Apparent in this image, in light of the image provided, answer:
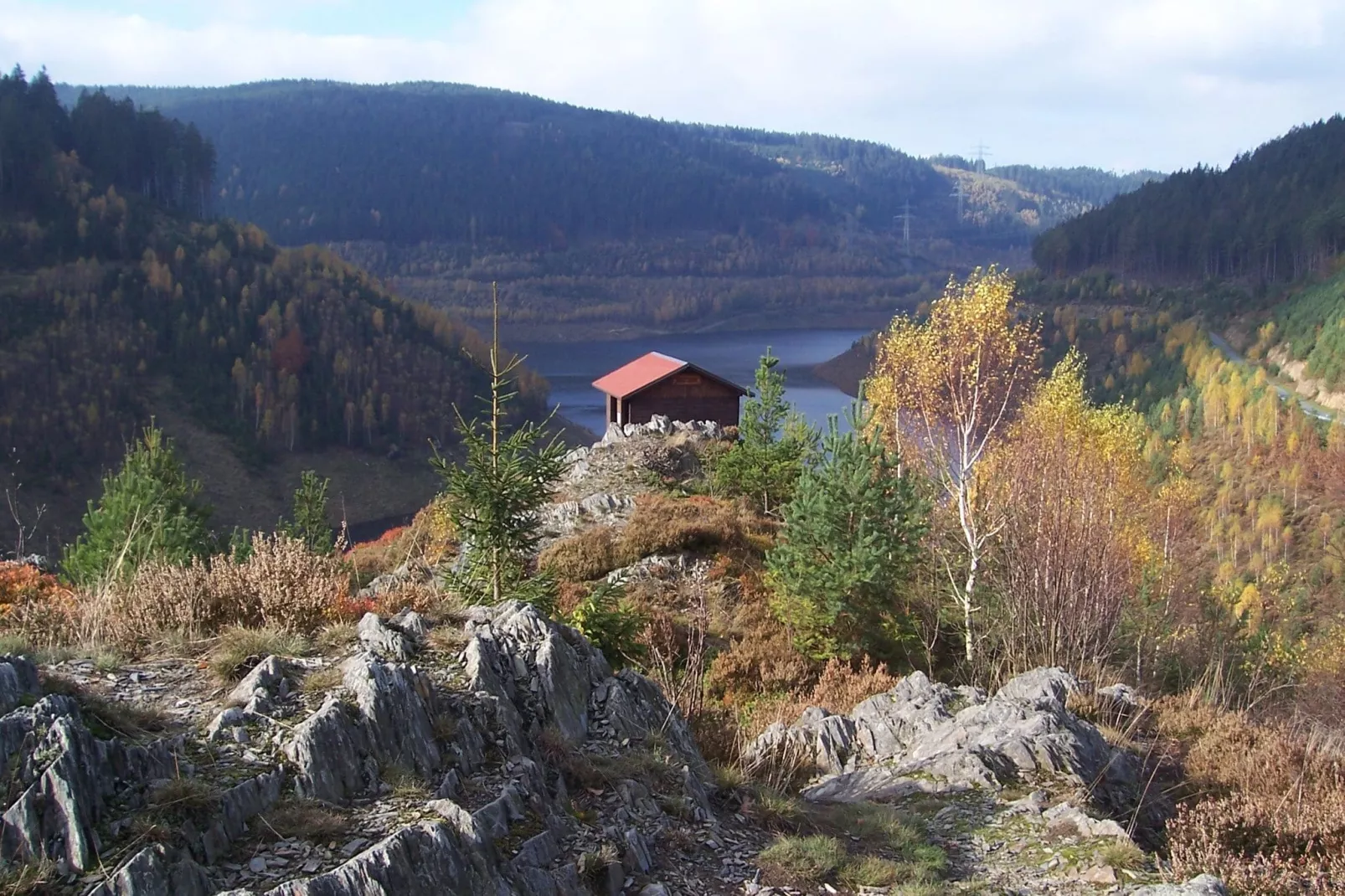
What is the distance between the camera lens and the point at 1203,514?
46469 millimetres

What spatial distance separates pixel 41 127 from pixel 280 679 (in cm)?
9083

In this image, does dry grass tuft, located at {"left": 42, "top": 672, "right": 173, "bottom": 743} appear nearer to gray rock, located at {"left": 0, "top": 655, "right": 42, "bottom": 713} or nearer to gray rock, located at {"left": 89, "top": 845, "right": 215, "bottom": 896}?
gray rock, located at {"left": 0, "top": 655, "right": 42, "bottom": 713}

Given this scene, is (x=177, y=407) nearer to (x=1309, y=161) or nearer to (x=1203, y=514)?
(x=1203, y=514)

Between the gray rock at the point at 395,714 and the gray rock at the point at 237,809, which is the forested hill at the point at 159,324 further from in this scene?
the gray rock at the point at 237,809

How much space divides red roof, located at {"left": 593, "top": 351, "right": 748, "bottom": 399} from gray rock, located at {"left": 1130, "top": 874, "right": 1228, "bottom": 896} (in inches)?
945

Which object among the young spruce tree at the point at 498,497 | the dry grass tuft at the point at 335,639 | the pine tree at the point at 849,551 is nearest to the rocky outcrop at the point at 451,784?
the dry grass tuft at the point at 335,639

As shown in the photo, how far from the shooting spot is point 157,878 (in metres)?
4.72

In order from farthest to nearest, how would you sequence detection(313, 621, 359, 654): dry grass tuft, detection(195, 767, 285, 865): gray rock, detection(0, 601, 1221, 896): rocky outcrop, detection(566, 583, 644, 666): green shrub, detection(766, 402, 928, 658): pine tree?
detection(766, 402, 928, 658): pine tree
detection(566, 583, 644, 666): green shrub
detection(313, 621, 359, 654): dry grass tuft
detection(195, 767, 285, 865): gray rock
detection(0, 601, 1221, 896): rocky outcrop

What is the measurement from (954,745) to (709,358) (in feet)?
341

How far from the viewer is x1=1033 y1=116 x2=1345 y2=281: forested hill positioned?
94250mm

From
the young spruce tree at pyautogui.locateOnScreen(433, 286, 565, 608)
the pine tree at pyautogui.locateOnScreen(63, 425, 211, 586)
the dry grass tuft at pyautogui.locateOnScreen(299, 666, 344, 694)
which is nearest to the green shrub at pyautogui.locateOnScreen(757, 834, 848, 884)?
the dry grass tuft at pyautogui.locateOnScreen(299, 666, 344, 694)

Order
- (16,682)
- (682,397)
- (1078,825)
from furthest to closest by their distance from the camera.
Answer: (682,397) < (1078,825) < (16,682)

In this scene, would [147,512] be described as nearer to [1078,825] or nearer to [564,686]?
[564,686]

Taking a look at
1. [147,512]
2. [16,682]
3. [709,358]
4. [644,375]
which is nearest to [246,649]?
[16,682]
